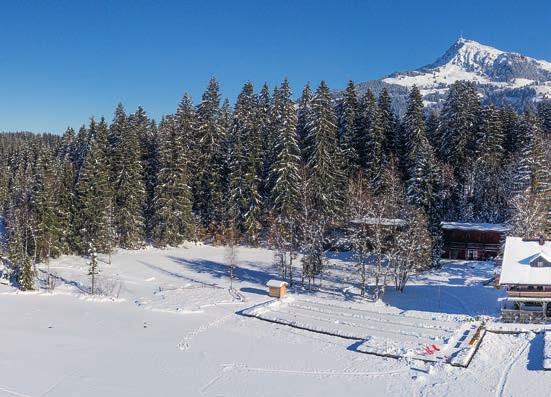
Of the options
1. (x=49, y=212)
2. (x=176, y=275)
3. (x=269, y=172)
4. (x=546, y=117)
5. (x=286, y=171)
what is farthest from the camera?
(x=546, y=117)

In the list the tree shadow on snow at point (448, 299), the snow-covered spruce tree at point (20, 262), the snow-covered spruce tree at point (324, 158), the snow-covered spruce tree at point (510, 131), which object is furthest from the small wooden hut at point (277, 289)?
the snow-covered spruce tree at point (510, 131)

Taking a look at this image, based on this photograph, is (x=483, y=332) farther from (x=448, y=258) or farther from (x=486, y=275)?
(x=448, y=258)

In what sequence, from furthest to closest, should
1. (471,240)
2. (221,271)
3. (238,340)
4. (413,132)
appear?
1. (413,132)
2. (471,240)
3. (221,271)
4. (238,340)

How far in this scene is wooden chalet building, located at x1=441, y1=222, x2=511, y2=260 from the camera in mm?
57031

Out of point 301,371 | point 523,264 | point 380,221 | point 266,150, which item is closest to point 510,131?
point 266,150

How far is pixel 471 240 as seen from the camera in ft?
190

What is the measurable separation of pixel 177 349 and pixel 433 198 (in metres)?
30.9

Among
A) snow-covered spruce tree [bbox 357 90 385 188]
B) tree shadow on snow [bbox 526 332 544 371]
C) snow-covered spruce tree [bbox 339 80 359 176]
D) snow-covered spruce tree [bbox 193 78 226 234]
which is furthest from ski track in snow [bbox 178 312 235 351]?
snow-covered spruce tree [bbox 339 80 359 176]

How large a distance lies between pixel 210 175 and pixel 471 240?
100 ft

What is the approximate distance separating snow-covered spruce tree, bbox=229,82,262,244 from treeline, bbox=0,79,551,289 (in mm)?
134

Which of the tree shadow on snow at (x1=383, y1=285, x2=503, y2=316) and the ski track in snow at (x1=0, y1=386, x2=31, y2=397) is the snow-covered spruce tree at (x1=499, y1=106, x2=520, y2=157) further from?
the ski track in snow at (x1=0, y1=386, x2=31, y2=397)

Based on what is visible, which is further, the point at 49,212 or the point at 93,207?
the point at 93,207

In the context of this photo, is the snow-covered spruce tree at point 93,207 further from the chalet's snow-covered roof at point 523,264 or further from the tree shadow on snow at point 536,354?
the tree shadow on snow at point 536,354

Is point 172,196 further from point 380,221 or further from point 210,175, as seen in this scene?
point 380,221
